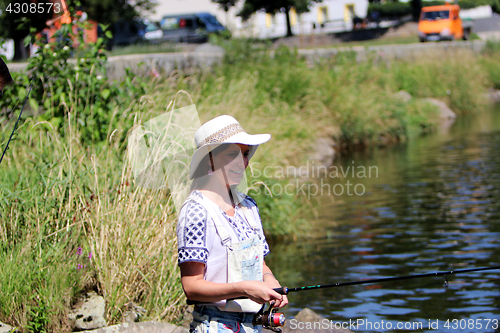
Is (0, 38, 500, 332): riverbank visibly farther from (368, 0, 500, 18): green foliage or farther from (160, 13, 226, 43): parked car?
(368, 0, 500, 18): green foliage

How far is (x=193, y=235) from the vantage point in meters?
2.66

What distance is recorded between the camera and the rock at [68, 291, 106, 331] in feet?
14.7

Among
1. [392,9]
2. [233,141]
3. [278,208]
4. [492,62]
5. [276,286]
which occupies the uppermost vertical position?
[392,9]

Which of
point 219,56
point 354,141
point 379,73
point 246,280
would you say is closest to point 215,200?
point 246,280

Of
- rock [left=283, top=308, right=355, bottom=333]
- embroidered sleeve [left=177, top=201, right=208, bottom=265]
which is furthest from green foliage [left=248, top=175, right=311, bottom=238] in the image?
embroidered sleeve [left=177, top=201, right=208, bottom=265]

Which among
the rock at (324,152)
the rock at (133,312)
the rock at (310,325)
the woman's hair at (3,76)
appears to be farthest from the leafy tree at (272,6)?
the woman's hair at (3,76)

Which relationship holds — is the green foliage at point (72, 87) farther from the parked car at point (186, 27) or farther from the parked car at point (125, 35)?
the parked car at point (186, 27)

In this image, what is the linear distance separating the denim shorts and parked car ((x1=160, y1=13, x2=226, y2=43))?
106 feet

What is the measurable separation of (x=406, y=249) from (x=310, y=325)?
8.87 ft

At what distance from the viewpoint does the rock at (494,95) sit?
977 inches

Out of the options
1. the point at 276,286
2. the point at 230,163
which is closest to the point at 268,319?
the point at 276,286

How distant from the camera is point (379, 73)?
18.2 meters

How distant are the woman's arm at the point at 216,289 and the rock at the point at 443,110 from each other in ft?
60.6

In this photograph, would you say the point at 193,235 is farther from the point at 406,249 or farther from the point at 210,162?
the point at 406,249
